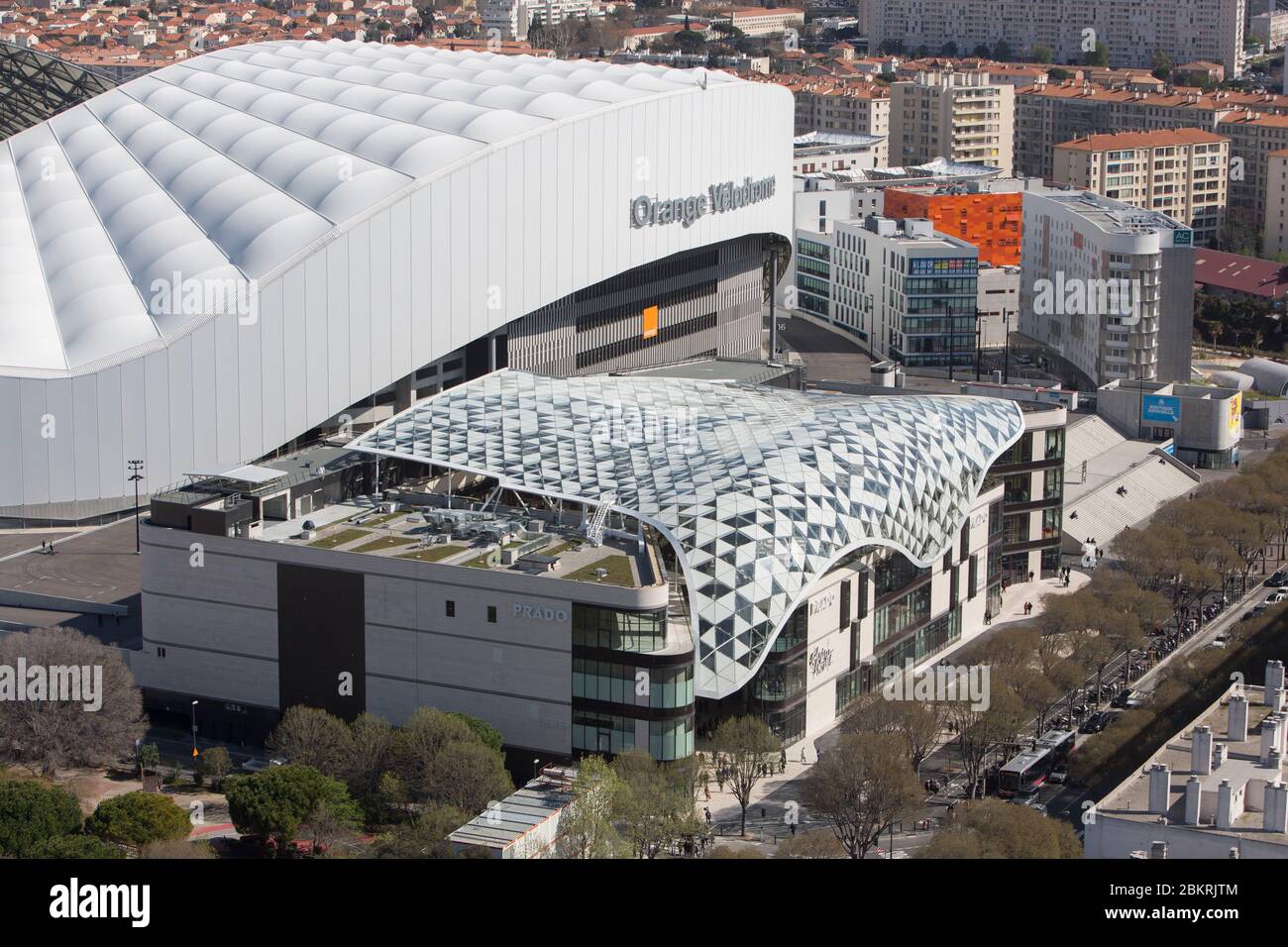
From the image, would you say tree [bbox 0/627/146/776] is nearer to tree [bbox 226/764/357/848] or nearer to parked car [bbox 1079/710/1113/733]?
tree [bbox 226/764/357/848]

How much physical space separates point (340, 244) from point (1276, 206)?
93496mm

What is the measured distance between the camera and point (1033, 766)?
5141 centimetres

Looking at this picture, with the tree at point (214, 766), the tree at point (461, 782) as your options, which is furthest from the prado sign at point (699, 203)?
the tree at point (461, 782)

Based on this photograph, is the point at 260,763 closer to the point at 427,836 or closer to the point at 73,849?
the point at 427,836

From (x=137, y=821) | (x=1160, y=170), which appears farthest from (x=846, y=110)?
(x=137, y=821)

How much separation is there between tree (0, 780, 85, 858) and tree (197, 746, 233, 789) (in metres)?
5.79

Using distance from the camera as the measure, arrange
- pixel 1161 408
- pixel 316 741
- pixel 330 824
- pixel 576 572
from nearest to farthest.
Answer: pixel 330 824 → pixel 316 741 → pixel 576 572 → pixel 1161 408

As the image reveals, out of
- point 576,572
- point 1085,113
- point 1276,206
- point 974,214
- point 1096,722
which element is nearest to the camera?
point 576,572

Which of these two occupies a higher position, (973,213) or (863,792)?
(973,213)

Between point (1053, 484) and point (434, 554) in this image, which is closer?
point (434, 554)

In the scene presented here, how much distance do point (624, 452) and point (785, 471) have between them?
5.78 metres
